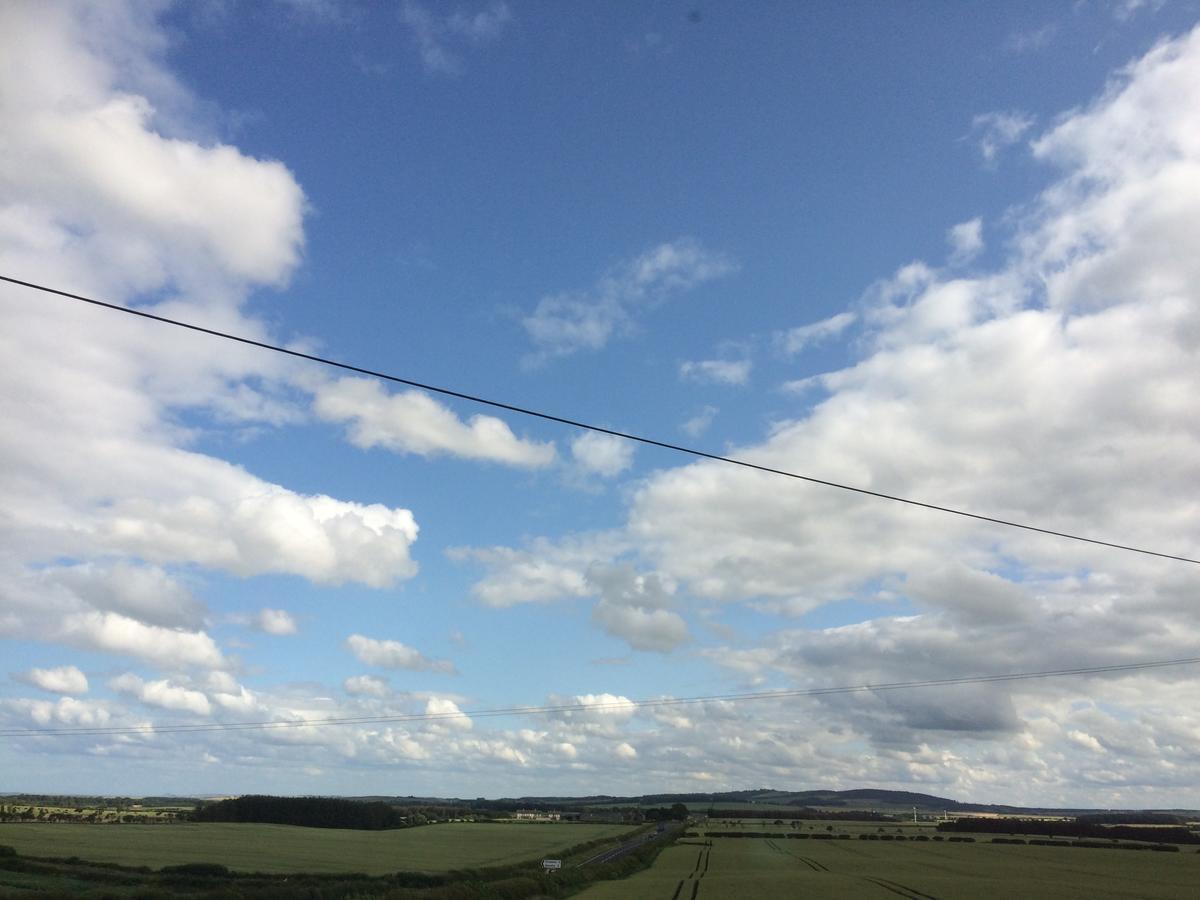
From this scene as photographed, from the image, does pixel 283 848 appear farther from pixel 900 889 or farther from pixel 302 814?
pixel 302 814

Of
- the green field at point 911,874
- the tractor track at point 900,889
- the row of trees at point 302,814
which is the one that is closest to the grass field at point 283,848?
the green field at point 911,874

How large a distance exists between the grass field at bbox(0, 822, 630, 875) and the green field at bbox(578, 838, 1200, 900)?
23275 mm

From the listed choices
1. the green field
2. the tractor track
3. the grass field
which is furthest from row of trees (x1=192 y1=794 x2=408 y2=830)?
the tractor track

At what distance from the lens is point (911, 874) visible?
8281 cm

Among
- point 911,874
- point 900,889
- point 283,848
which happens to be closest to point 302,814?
point 283,848

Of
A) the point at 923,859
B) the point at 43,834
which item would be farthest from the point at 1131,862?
the point at 43,834

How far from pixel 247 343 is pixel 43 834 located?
13658 centimetres

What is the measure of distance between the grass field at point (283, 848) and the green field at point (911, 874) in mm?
23275

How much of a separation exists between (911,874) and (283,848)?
266ft

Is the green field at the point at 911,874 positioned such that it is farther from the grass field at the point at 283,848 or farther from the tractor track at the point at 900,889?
the grass field at the point at 283,848

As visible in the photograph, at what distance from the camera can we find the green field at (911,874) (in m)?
61.6

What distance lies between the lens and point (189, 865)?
80.7 m

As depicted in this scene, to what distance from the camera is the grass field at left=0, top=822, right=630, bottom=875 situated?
88625 millimetres

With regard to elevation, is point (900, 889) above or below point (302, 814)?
above
